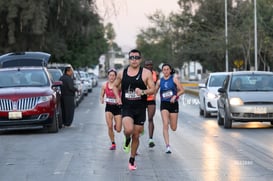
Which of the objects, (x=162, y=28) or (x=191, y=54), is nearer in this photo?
(x=191, y=54)

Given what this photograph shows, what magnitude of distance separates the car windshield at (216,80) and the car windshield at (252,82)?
17.1ft

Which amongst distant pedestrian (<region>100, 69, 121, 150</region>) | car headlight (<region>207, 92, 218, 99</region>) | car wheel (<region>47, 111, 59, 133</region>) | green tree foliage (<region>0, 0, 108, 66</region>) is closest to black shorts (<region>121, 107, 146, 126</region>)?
distant pedestrian (<region>100, 69, 121, 150</region>)

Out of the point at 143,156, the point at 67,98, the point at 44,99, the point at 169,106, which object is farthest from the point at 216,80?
the point at 143,156

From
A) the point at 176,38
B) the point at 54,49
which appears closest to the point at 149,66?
the point at 54,49

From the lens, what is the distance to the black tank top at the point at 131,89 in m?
11.2

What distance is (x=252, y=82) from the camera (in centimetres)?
2031

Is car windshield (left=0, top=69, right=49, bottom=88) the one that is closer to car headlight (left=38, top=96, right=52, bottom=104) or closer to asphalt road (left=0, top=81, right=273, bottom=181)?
car headlight (left=38, top=96, right=52, bottom=104)

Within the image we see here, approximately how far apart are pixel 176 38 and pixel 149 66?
56919mm

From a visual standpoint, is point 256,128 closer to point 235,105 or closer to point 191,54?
point 235,105

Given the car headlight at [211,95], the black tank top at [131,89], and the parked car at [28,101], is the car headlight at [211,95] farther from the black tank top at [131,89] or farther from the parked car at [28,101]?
the black tank top at [131,89]

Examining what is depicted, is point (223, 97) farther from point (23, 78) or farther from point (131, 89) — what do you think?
point (131, 89)

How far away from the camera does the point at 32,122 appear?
18.0m

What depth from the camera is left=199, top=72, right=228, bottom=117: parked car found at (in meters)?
24.6

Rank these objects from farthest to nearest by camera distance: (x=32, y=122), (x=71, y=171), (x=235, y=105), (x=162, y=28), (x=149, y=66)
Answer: (x=162, y=28) → (x=235, y=105) → (x=32, y=122) → (x=149, y=66) → (x=71, y=171)
